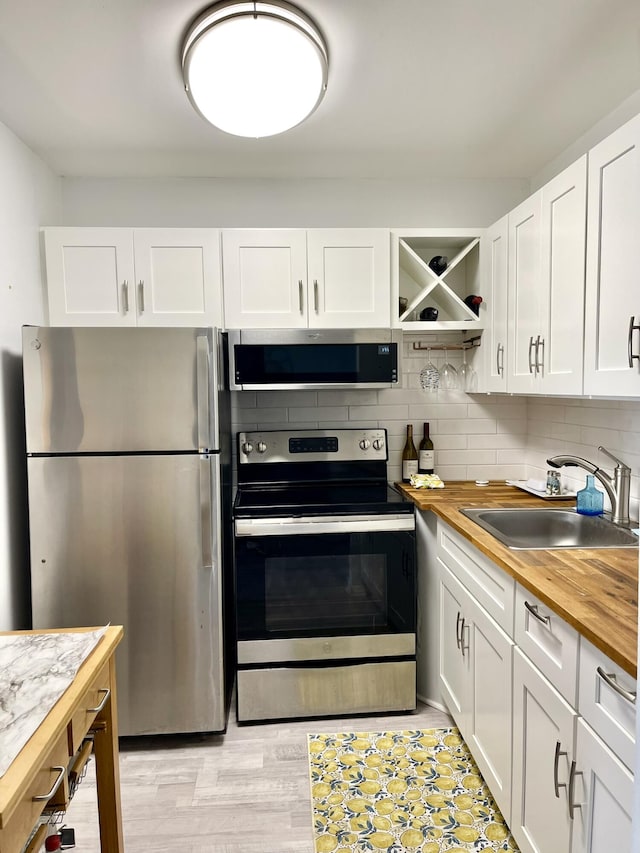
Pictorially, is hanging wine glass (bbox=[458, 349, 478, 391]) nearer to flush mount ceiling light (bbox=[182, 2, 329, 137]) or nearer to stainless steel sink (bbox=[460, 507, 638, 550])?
stainless steel sink (bbox=[460, 507, 638, 550])

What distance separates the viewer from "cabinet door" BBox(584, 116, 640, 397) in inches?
54.6

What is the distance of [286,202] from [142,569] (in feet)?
6.18

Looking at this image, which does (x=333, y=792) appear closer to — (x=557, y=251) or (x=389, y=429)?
(x=389, y=429)

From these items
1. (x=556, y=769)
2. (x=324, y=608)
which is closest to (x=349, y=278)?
(x=324, y=608)

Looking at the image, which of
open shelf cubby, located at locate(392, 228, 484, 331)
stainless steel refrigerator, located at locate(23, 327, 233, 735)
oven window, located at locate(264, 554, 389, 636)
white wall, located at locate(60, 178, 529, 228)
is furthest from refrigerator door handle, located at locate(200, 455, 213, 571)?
white wall, located at locate(60, 178, 529, 228)

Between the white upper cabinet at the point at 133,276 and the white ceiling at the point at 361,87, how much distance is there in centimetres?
38

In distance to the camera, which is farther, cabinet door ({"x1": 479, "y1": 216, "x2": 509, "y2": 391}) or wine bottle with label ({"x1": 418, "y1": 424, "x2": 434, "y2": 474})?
wine bottle with label ({"x1": 418, "y1": 424, "x2": 434, "y2": 474})

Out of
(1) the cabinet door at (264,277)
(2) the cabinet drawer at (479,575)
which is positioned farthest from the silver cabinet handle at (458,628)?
(1) the cabinet door at (264,277)

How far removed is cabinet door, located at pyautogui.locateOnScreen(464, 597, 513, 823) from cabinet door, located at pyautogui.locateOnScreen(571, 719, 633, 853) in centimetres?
37

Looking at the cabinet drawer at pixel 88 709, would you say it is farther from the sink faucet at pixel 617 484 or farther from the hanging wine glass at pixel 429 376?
the hanging wine glass at pixel 429 376

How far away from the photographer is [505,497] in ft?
7.72

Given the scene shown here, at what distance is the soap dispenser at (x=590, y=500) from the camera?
200cm

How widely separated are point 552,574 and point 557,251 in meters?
1.10

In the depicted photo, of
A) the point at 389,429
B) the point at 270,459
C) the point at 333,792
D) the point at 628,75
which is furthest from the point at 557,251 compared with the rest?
the point at 333,792
